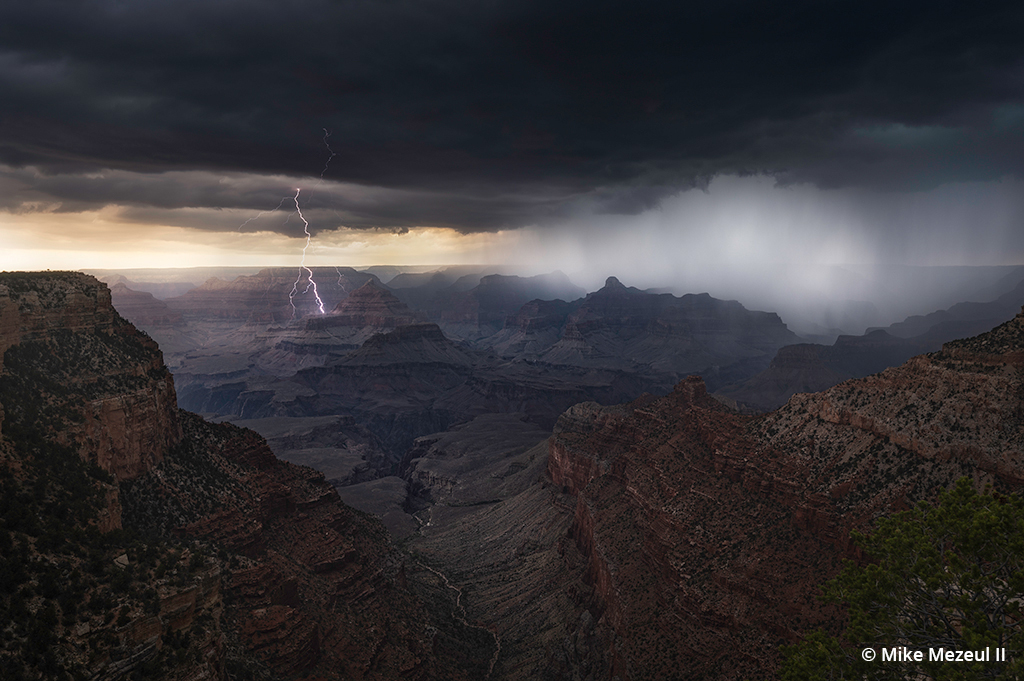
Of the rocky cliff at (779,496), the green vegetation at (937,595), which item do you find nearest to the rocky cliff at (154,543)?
the rocky cliff at (779,496)

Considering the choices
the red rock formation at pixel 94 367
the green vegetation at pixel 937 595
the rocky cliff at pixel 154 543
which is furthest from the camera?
the red rock formation at pixel 94 367

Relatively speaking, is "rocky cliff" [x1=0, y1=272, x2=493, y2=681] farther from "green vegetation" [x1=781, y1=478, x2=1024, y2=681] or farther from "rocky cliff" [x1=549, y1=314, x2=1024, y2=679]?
"green vegetation" [x1=781, y1=478, x2=1024, y2=681]

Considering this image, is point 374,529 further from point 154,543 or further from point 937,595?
point 937,595

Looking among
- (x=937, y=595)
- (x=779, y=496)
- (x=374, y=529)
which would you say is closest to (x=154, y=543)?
(x=937, y=595)

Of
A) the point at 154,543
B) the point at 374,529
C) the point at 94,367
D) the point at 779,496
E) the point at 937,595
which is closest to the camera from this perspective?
the point at 937,595

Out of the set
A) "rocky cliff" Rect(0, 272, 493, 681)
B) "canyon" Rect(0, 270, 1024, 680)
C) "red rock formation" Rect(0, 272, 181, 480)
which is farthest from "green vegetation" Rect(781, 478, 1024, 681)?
"red rock formation" Rect(0, 272, 181, 480)

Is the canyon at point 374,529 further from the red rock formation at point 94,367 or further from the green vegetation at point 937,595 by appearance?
the green vegetation at point 937,595

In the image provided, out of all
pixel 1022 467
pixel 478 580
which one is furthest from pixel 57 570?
pixel 478 580
